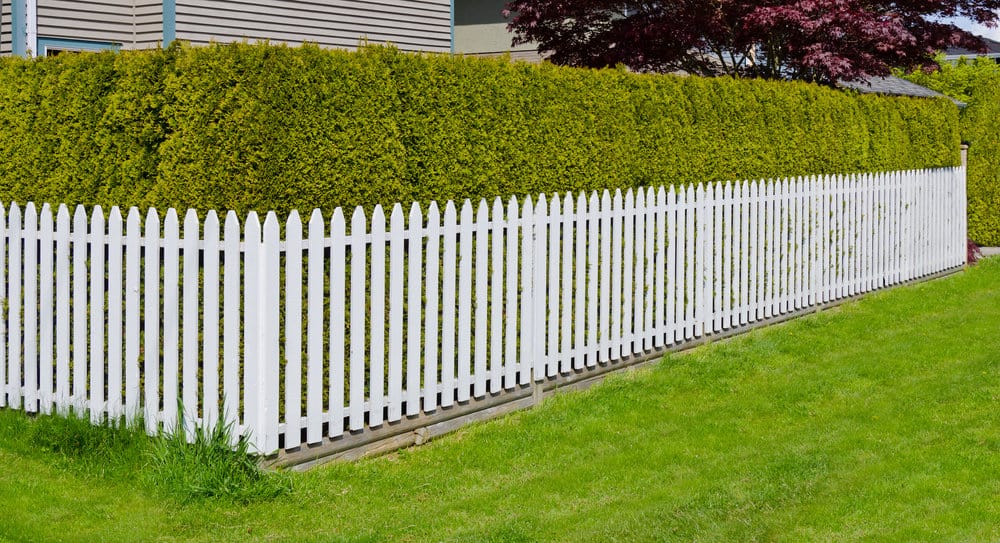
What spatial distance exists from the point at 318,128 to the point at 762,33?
11.5 meters

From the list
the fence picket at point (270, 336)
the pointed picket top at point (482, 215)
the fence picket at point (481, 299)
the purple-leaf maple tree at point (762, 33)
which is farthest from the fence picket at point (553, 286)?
the purple-leaf maple tree at point (762, 33)

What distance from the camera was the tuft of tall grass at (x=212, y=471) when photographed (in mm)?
6172

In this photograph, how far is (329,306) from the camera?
6867mm

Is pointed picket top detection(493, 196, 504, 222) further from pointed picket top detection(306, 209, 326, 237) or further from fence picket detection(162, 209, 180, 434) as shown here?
fence picket detection(162, 209, 180, 434)

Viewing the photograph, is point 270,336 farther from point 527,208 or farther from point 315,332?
point 527,208

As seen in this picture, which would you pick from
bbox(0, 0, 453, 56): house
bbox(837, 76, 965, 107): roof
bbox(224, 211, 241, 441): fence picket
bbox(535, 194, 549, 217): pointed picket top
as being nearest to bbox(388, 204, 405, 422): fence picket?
bbox(224, 211, 241, 441): fence picket

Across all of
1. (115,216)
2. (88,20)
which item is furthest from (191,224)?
(88,20)

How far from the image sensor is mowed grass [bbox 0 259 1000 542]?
578 cm

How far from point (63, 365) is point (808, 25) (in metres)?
11.6

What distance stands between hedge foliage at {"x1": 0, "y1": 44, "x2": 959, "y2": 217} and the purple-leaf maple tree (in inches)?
247

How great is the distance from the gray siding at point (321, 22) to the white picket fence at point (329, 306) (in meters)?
5.36

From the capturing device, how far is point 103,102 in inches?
285

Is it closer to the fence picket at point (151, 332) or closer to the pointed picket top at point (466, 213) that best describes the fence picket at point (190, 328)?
the fence picket at point (151, 332)

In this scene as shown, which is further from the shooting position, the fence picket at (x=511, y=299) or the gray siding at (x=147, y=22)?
the gray siding at (x=147, y=22)
